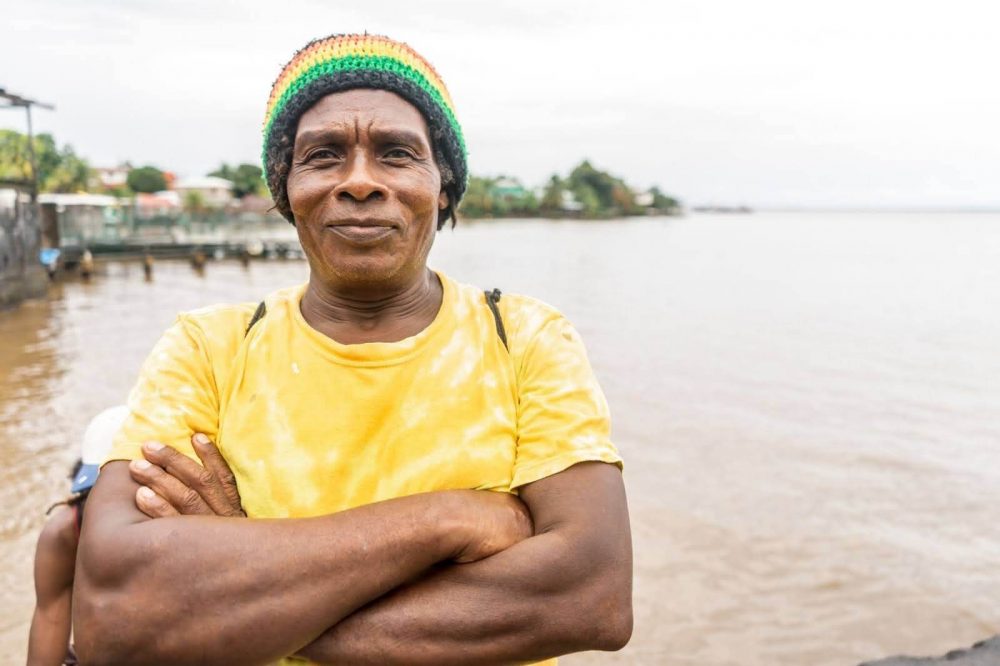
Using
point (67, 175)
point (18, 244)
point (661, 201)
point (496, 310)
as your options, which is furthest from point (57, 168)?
point (661, 201)

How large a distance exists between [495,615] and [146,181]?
87836mm

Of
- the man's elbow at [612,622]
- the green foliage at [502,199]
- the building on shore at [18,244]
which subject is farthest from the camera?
the green foliage at [502,199]

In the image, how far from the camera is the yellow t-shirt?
167 centimetres

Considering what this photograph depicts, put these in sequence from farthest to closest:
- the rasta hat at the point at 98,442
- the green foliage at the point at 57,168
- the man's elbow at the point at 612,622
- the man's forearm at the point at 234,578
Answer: the green foliage at the point at 57,168
the rasta hat at the point at 98,442
the man's elbow at the point at 612,622
the man's forearm at the point at 234,578

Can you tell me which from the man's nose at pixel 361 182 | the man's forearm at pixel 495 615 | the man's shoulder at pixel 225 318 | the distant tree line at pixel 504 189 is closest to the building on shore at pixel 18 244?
the man's shoulder at pixel 225 318

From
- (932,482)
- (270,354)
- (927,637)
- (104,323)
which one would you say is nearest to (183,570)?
(270,354)

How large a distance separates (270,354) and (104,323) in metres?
17.7

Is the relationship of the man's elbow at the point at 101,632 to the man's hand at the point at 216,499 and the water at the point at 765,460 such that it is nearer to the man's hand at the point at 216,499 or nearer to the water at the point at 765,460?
the man's hand at the point at 216,499

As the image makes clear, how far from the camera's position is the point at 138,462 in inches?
64.5

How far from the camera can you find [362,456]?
5.56 ft

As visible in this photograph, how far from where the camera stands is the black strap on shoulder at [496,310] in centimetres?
182

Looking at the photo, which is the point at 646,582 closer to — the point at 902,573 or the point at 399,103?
the point at 902,573

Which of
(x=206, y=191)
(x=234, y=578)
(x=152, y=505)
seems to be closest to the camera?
(x=234, y=578)

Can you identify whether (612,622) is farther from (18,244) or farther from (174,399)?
(18,244)
